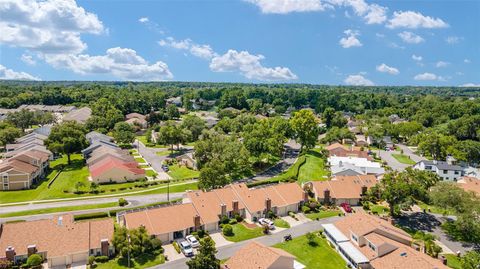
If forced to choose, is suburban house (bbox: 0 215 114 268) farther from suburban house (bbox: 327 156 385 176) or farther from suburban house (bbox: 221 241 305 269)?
suburban house (bbox: 327 156 385 176)

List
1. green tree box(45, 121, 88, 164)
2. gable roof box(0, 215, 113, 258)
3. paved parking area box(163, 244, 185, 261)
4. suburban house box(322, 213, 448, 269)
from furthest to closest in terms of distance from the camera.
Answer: green tree box(45, 121, 88, 164) → paved parking area box(163, 244, 185, 261) → gable roof box(0, 215, 113, 258) → suburban house box(322, 213, 448, 269)

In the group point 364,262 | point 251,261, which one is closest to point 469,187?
point 364,262

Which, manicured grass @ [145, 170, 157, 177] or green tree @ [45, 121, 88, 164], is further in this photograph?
green tree @ [45, 121, 88, 164]

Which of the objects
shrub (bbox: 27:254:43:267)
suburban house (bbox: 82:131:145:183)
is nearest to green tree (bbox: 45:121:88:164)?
suburban house (bbox: 82:131:145:183)

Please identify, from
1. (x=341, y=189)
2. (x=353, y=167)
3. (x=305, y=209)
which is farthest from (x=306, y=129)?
(x=305, y=209)

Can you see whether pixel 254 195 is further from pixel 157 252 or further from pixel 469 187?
pixel 469 187

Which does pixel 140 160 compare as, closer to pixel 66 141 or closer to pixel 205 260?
pixel 66 141

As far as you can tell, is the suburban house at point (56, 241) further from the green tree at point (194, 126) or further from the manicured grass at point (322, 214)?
the green tree at point (194, 126)
